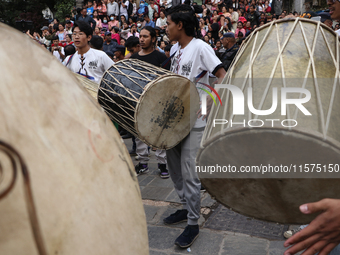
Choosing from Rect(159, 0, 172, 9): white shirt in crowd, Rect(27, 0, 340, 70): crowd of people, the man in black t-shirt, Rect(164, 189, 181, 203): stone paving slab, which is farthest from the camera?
Rect(159, 0, 172, 9): white shirt in crowd

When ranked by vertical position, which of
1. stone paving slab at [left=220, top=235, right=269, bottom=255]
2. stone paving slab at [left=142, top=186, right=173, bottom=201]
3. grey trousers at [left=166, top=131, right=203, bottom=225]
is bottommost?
stone paving slab at [left=142, top=186, right=173, bottom=201]

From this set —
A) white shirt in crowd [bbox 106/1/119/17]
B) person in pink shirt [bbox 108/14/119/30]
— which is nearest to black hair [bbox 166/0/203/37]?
person in pink shirt [bbox 108/14/119/30]

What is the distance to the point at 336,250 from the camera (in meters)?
1.40

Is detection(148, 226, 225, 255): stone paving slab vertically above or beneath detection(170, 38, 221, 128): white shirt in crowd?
beneath

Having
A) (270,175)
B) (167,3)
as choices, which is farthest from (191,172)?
(167,3)

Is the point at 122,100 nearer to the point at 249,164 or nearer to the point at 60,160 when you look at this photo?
the point at 249,164

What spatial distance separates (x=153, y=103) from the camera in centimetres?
218

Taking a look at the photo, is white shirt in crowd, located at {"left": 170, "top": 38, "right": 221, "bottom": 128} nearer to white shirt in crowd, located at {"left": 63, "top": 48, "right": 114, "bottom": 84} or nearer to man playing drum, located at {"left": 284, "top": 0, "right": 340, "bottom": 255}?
white shirt in crowd, located at {"left": 63, "top": 48, "right": 114, "bottom": 84}

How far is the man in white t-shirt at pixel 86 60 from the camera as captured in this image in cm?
338

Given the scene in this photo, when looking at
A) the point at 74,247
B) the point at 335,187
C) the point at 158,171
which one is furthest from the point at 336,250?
the point at 158,171

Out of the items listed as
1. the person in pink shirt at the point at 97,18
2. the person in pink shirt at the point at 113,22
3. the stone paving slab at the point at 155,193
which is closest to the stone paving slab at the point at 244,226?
the stone paving slab at the point at 155,193

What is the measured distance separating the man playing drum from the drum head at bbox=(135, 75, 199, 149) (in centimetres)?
140

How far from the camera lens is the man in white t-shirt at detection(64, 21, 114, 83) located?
3375 millimetres

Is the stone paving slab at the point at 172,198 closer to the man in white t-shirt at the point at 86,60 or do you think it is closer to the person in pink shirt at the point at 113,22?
the man in white t-shirt at the point at 86,60
